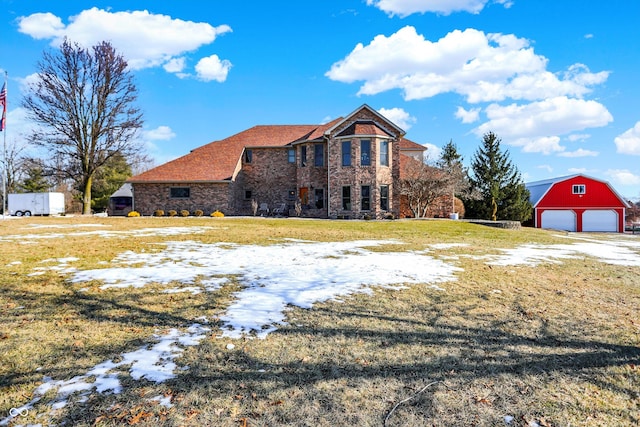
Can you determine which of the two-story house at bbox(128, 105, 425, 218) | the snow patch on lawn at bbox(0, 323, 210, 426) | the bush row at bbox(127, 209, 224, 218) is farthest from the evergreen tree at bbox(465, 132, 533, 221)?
the snow patch on lawn at bbox(0, 323, 210, 426)

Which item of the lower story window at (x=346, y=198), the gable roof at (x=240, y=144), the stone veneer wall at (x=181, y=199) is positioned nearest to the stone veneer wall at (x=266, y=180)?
the gable roof at (x=240, y=144)

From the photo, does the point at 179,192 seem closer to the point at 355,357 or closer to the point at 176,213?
the point at 176,213

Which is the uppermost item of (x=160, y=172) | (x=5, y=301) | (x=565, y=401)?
(x=160, y=172)

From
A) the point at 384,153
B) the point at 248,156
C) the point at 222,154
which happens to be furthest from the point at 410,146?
the point at 222,154

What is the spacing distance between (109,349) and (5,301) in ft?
9.32

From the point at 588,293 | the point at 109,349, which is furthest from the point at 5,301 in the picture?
the point at 588,293

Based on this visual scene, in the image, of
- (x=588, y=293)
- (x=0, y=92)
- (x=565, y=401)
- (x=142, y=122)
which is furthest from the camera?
(x=142, y=122)

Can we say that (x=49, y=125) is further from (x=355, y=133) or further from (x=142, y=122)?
(x=355, y=133)

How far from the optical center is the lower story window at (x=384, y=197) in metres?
25.6

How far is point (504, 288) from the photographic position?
685 centimetres

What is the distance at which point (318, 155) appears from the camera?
27.7 metres

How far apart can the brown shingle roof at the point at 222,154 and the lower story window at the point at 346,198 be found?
5.17 m

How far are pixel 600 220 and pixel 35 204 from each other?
176ft

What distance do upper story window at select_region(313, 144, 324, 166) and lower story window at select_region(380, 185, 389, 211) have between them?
5052 millimetres
